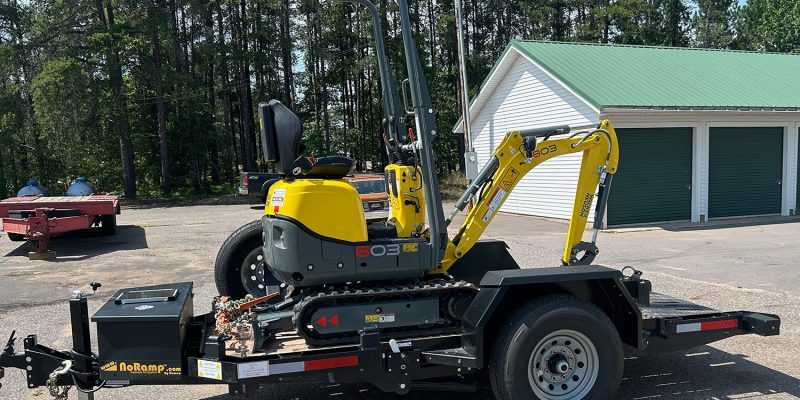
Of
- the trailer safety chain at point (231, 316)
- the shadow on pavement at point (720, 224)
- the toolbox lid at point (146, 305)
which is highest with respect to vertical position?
the toolbox lid at point (146, 305)

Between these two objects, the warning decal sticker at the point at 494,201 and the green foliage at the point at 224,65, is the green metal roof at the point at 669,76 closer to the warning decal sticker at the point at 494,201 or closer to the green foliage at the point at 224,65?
the green foliage at the point at 224,65

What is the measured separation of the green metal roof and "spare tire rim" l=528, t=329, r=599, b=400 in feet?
39.8

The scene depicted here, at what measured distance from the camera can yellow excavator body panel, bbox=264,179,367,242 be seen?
4.45 m

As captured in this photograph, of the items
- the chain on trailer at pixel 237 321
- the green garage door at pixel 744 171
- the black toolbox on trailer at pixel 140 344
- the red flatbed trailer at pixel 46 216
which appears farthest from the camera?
the green garage door at pixel 744 171

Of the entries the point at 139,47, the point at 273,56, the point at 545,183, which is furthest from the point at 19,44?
the point at 545,183

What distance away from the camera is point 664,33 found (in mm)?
47906

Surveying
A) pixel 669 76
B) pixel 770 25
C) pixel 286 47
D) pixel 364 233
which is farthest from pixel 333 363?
pixel 770 25

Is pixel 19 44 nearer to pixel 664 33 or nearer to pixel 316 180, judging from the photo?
pixel 316 180

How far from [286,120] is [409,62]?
105cm

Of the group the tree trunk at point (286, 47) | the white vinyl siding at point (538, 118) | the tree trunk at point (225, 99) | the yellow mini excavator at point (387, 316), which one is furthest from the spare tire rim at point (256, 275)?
the tree trunk at point (286, 47)

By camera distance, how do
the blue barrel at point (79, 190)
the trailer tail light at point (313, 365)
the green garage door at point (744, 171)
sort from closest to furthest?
1. the trailer tail light at point (313, 365)
2. the green garage door at point (744, 171)
3. the blue barrel at point (79, 190)

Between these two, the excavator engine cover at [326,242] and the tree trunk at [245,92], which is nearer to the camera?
the excavator engine cover at [326,242]

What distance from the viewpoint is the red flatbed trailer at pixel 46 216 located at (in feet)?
39.0

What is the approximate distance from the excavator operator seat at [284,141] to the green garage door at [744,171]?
15.5 metres
